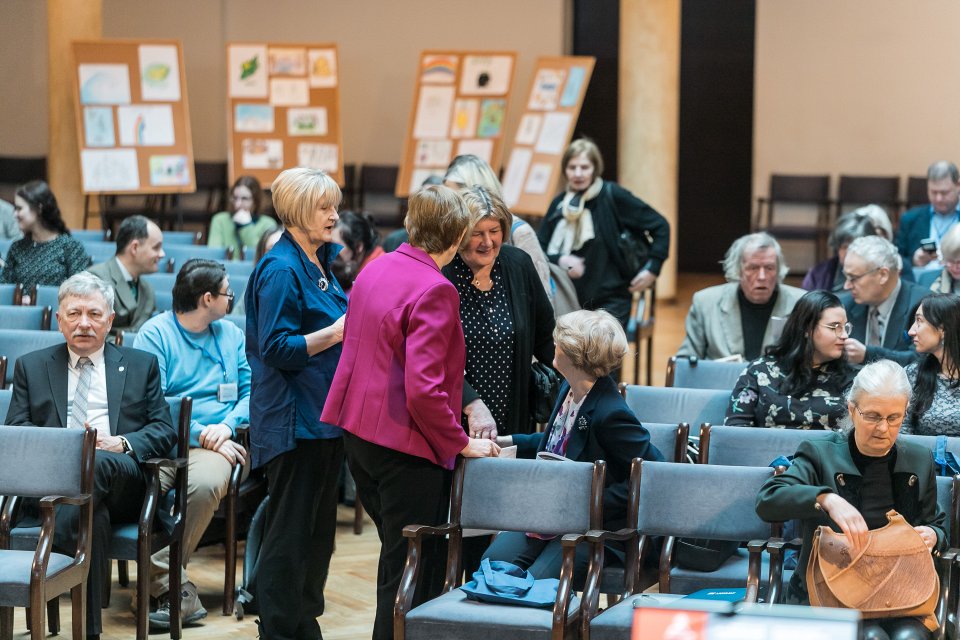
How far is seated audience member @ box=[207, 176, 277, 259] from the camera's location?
31.4ft

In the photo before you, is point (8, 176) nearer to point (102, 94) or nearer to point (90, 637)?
point (102, 94)

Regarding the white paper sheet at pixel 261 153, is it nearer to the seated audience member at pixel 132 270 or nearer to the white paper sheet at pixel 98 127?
the white paper sheet at pixel 98 127

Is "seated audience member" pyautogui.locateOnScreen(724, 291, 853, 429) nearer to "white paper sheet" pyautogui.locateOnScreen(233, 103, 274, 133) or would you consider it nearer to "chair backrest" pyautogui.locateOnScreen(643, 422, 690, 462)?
"chair backrest" pyautogui.locateOnScreen(643, 422, 690, 462)

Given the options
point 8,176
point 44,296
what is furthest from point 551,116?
point 44,296

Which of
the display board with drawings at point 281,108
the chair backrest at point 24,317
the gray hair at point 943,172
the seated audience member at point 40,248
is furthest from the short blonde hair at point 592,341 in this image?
the display board with drawings at point 281,108

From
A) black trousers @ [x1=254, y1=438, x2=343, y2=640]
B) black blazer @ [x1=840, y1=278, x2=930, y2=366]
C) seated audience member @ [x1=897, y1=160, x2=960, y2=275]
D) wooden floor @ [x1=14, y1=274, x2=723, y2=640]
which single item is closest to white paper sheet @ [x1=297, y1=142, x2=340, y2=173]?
seated audience member @ [x1=897, y1=160, x2=960, y2=275]

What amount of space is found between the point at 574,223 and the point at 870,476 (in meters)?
3.35

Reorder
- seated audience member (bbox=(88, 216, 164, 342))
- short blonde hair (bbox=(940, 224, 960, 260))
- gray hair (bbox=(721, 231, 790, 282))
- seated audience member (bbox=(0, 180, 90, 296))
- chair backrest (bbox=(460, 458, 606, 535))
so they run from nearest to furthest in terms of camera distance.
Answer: chair backrest (bbox=(460, 458, 606, 535))
gray hair (bbox=(721, 231, 790, 282))
short blonde hair (bbox=(940, 224, 960, 260))
seated audience member (bbox=(88, 216, 164, 342))
seated audience member (bbox=(0, 180, 90, 296))

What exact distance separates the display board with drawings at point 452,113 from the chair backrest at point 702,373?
701cm

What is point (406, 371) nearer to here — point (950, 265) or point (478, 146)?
point (950, 265)

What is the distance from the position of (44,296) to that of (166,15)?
7.27 m

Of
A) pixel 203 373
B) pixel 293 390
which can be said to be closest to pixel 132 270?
pixel 203 373

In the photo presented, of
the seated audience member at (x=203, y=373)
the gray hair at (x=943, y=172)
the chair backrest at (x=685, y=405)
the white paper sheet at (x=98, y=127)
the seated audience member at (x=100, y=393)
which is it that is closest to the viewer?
the seated audience member at (x=100, y=393)

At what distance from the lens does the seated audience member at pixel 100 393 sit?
4.46 metres
